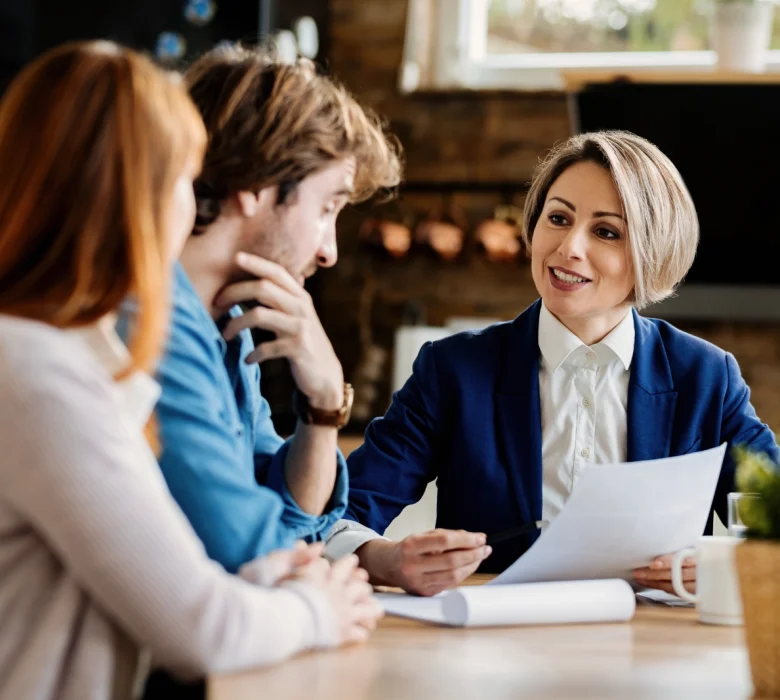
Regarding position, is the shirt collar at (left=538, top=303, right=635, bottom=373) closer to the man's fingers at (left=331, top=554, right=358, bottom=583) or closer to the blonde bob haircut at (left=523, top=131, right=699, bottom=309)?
the blonde bob haircut at (left=523, top=131, right=699, bottom=309)

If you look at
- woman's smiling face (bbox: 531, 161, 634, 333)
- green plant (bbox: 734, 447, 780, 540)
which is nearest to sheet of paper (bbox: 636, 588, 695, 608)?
green plant (bbox: 734, 447, 780, 540)

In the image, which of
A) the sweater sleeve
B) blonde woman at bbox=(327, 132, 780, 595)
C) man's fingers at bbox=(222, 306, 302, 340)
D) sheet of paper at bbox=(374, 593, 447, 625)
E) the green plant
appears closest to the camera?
the sweater sleeve

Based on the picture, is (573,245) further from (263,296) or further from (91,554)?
(91,554)

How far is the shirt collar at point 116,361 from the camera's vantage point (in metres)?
1.01

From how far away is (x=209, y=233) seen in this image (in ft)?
4.68

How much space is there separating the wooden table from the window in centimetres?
274

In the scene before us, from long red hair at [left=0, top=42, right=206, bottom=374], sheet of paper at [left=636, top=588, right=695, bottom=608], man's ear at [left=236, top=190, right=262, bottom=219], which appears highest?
long red hair at [left=0, top=42, right=206, bottom=374]

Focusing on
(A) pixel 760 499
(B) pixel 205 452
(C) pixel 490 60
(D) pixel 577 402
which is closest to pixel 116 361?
(B) pixel 205 452

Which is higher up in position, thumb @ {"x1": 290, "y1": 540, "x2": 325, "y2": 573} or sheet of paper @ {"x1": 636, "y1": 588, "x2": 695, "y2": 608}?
thumb @ {"x1": 290, "y1": 540, "x2": 325, "y2": 573}

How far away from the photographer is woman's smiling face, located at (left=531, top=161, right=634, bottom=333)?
1817 millimetres

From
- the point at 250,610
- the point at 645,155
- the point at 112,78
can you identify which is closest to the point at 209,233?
the point at 112,78

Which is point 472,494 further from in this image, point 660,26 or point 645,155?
point 660,26

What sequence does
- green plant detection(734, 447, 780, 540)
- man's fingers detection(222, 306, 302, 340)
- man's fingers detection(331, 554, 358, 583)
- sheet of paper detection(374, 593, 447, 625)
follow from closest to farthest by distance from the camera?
green plant detection(734, 447, 780, 540) → man's fingers detection(331, 554, 358, 583) → sheet of paper detection(374, 593, 447, 625) → man's fingers detection(222, 306, 302, 340)

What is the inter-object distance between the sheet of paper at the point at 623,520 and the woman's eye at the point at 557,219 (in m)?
0.58
